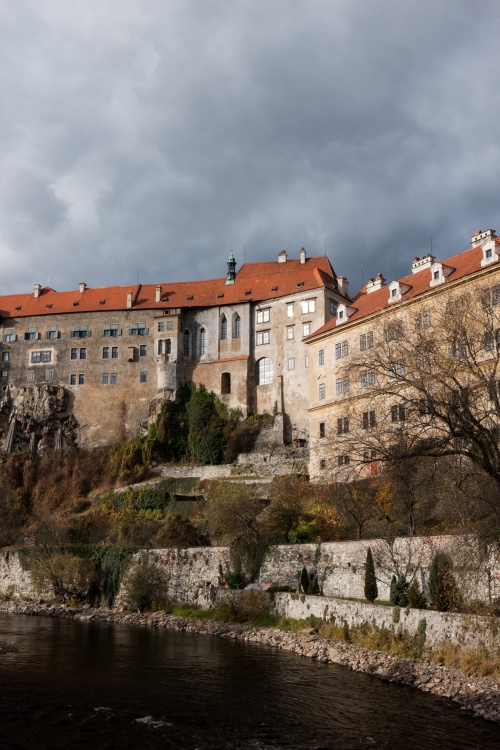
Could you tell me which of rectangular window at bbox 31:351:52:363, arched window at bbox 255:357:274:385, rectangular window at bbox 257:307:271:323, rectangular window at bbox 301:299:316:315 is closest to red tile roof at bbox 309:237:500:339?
rectangular window at bbox 301:299:316:315

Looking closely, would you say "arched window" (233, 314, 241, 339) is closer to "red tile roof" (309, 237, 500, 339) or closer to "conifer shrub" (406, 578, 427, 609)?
"red tile roof" (309, 237, 500, 339)

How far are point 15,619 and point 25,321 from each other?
33.6m

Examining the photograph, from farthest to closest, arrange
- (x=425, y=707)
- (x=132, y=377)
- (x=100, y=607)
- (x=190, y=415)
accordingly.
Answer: (x=132, y=377), (x=190, y=415), (x=100, y=607), (x=425, y=707)

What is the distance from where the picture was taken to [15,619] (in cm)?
3034

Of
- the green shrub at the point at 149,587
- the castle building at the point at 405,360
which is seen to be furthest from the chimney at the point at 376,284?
the green shrub at the point at 149,587

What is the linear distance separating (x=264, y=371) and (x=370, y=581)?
31.6 metres

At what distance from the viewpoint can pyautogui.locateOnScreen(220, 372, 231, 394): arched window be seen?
54031 mm

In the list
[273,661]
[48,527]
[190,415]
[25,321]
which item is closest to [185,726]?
[273,661]

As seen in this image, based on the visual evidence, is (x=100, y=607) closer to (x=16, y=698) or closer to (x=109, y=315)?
(x=16, y=698)

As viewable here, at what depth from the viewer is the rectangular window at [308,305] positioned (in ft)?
170

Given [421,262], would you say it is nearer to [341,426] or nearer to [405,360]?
[341,426]

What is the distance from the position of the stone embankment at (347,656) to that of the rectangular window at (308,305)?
90.8ft

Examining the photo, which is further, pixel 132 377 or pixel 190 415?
pixel 132 377

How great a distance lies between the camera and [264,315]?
54625mm
